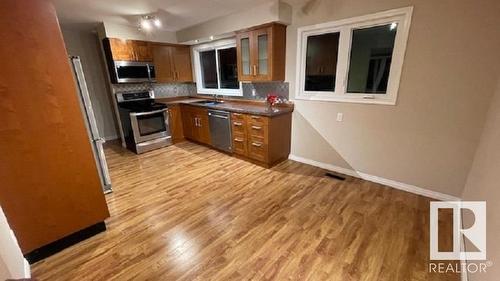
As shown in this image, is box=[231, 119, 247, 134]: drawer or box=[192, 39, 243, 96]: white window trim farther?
box=[192, 39, 243, 96]: white window trim

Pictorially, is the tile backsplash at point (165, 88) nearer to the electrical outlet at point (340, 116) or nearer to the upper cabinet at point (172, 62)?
the upper cabinet at point (172, 62)

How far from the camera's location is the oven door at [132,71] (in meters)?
4.03

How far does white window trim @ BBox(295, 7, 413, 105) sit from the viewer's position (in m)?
2.33

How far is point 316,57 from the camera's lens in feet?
10.4

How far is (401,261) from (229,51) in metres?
4.26

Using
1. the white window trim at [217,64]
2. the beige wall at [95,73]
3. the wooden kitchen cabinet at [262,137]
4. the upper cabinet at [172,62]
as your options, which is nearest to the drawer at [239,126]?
the wooden kitchen cabinet at [262,137]

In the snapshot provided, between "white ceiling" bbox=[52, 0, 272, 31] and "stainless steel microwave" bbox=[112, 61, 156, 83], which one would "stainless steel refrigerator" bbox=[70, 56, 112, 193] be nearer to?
"white ceiling" bbox=[52, 0, 272, 31]

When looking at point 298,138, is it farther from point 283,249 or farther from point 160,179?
point 160,179

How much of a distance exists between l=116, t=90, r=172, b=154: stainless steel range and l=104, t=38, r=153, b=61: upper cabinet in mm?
749

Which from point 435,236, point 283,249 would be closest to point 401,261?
point 435,236

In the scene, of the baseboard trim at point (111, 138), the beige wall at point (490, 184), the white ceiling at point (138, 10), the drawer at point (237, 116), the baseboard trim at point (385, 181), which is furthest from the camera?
the baseboard trim at point (111, 138)

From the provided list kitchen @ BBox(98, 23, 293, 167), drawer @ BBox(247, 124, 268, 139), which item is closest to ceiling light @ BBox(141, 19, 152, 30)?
kitchen @ BBox(98, 23, 293, 167)

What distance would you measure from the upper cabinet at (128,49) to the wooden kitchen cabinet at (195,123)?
1.29 metres

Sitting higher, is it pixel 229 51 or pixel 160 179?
pixel 229 51
